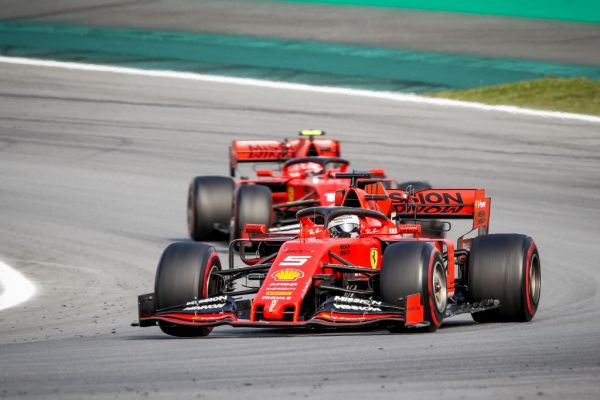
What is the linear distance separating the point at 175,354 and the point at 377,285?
2.70 metres

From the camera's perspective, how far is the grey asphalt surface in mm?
41250

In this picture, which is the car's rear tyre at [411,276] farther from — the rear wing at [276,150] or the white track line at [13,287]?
the rear wing at [276,150]

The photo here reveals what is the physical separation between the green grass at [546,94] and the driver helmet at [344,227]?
69.3 feet

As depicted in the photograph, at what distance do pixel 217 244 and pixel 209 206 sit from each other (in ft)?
2.08

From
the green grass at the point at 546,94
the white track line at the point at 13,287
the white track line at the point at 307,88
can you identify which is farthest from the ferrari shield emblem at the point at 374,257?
the green grass at the point at 546,94

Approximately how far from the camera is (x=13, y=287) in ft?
52.7

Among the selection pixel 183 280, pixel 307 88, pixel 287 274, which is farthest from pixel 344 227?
pixel 307 88

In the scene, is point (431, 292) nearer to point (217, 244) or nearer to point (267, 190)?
point (267, 190)

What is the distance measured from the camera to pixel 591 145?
1171 inches

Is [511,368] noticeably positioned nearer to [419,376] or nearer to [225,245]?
[419,376]

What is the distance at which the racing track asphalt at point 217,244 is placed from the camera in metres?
8.85

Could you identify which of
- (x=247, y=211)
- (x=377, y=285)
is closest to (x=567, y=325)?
(x=377, y=285)

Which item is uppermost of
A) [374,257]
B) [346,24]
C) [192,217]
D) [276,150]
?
[346,24]

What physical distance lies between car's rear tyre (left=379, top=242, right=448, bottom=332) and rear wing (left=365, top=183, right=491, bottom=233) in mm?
3157
